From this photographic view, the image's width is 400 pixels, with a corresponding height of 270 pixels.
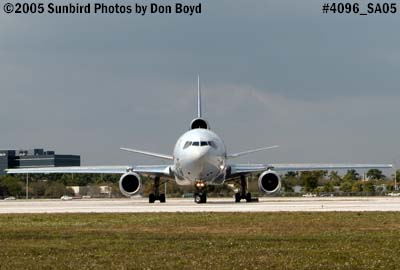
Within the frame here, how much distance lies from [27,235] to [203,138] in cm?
2678

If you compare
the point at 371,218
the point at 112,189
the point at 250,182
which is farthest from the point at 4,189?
the point at 371,218

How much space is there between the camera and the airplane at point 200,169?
48.4 meters

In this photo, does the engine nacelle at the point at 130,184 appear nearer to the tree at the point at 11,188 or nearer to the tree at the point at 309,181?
the tree at the point at 309,181

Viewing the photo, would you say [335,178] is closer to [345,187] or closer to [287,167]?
[345,187]

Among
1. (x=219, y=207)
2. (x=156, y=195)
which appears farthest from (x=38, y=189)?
(x=219, y=207)

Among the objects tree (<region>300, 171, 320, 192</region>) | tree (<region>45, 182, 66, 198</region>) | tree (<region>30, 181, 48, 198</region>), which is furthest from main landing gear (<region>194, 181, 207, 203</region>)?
tree (<region>30, 181, 48, 198</region>)

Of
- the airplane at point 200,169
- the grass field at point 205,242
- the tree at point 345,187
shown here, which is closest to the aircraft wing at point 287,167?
the airplane at point 200,169

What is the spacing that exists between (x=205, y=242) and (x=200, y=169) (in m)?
28.8

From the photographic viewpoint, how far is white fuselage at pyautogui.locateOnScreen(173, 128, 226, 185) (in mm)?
47938

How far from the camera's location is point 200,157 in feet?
156

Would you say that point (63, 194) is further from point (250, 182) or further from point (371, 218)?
point (371, 218)

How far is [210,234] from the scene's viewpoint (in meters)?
21.9

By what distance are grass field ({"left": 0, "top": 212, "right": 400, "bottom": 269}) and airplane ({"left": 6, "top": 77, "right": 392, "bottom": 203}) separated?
1891 centimetres

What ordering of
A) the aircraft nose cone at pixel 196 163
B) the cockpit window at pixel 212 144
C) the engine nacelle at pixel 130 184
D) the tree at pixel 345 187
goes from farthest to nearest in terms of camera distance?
the tree at pixel 345 187 < the engine nacelle at pixel 130 184 < the cockpit window at pixel 212 144 < the aircraft nose cone at pixel 196 163
